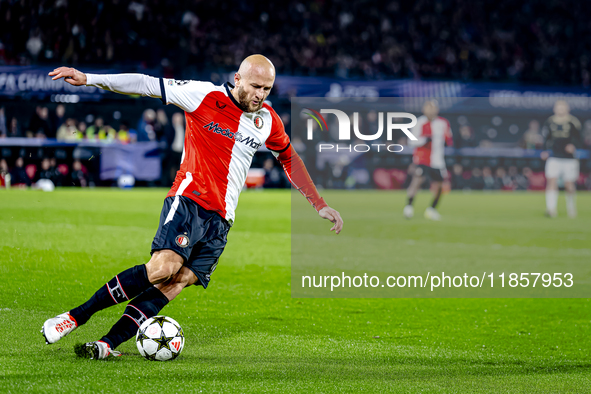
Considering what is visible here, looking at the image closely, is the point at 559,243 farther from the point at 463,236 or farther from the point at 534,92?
the point at 534,92

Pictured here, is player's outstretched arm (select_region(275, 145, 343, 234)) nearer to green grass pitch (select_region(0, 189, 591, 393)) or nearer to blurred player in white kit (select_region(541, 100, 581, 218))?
green grass pitch (select_region(0, 189, 591, 393))

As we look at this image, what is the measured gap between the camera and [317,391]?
3.82 meters

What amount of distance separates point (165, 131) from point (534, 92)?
13806mm

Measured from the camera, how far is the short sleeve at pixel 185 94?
4.61 m

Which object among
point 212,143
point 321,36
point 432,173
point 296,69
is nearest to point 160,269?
point 212,143

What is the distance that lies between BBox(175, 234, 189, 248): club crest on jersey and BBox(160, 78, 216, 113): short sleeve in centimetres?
88

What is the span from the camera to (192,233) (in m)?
4.40

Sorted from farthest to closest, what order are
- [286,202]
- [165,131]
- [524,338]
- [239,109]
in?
[165,131]
[286,202]
[524,338]
[239,109]

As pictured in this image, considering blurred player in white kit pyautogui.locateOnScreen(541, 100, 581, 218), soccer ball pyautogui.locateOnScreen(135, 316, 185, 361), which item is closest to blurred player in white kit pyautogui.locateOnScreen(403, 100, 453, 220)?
blurred player in white kit pyautogui.locateOnScreen(541, 100, 581, 218)

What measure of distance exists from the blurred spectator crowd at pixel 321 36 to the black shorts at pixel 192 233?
14.1 meters

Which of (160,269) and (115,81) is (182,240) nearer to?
(160,269)

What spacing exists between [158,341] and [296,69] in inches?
848

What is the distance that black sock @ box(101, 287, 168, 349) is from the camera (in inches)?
170

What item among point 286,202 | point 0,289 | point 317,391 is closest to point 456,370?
point 317,391
